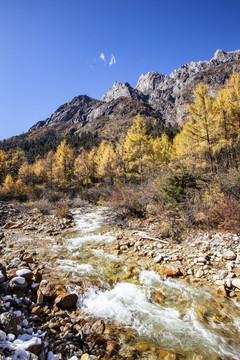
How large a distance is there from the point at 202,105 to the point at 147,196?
999 cm

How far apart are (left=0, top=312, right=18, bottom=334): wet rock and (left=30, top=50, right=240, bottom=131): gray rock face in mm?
125315

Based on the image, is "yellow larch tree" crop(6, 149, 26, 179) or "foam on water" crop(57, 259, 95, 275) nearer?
"foam on water" crop(57, 259, 95, 275)

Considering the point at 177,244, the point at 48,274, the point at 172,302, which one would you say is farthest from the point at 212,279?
the point at 48,274

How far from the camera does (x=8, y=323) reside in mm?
2119

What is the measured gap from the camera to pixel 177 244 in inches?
223

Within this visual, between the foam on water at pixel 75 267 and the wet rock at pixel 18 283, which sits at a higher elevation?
the wet rock at pixel 18 283

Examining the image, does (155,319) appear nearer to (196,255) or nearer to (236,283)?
(236,283)

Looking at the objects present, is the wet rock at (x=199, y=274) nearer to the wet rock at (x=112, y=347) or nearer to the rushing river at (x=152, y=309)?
the rushing river at (x=152, y=309)

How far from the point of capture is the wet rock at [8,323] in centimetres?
206

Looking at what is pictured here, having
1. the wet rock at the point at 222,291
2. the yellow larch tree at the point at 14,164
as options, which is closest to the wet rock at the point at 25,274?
the wet rock at the point at 222,291

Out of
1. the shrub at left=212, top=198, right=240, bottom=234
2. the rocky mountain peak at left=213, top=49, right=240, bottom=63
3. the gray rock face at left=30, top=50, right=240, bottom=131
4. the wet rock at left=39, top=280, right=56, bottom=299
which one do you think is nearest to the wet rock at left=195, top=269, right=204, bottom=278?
the shrub at left=212, top=198, right=240, bottom=234

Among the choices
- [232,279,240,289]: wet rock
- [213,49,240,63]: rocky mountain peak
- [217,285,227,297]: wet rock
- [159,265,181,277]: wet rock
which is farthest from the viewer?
[213,49,240,63]: rocky mountain peak

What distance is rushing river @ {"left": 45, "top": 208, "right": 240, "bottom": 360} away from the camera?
2498mm

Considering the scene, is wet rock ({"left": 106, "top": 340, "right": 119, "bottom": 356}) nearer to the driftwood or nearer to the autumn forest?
the driftwood
